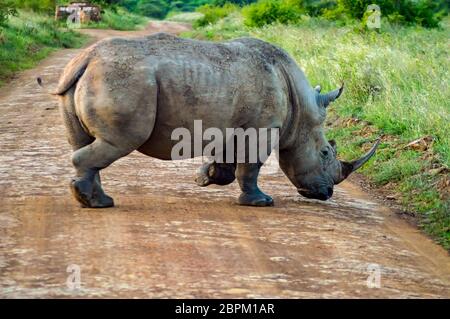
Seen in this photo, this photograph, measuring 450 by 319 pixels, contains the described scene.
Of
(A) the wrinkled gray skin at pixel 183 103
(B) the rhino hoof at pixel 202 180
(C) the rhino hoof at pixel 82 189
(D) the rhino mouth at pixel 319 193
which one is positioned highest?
(A) the wrinkled gray skin at pixel 183 103

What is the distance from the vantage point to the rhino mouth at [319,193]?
8484 millimetres

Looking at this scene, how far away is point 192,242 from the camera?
21.4 ft

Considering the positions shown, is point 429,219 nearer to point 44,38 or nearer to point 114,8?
point 44,38

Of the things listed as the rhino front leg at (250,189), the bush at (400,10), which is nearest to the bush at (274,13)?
the bush at (400,10)

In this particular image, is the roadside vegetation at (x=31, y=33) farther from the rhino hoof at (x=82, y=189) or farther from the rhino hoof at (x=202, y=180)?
the rhino hoof at (x=82, y=189)

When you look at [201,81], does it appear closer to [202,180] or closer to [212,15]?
[202,180]

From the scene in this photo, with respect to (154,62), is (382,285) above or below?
below

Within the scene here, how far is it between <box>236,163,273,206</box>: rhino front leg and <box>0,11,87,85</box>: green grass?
1011 centimetres

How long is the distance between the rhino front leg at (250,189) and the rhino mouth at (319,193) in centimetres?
46

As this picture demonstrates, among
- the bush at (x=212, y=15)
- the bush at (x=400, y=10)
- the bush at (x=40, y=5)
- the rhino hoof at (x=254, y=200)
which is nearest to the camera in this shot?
the rhino hoof at (x=254, y=200)

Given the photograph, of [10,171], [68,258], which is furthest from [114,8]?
[68,258]
